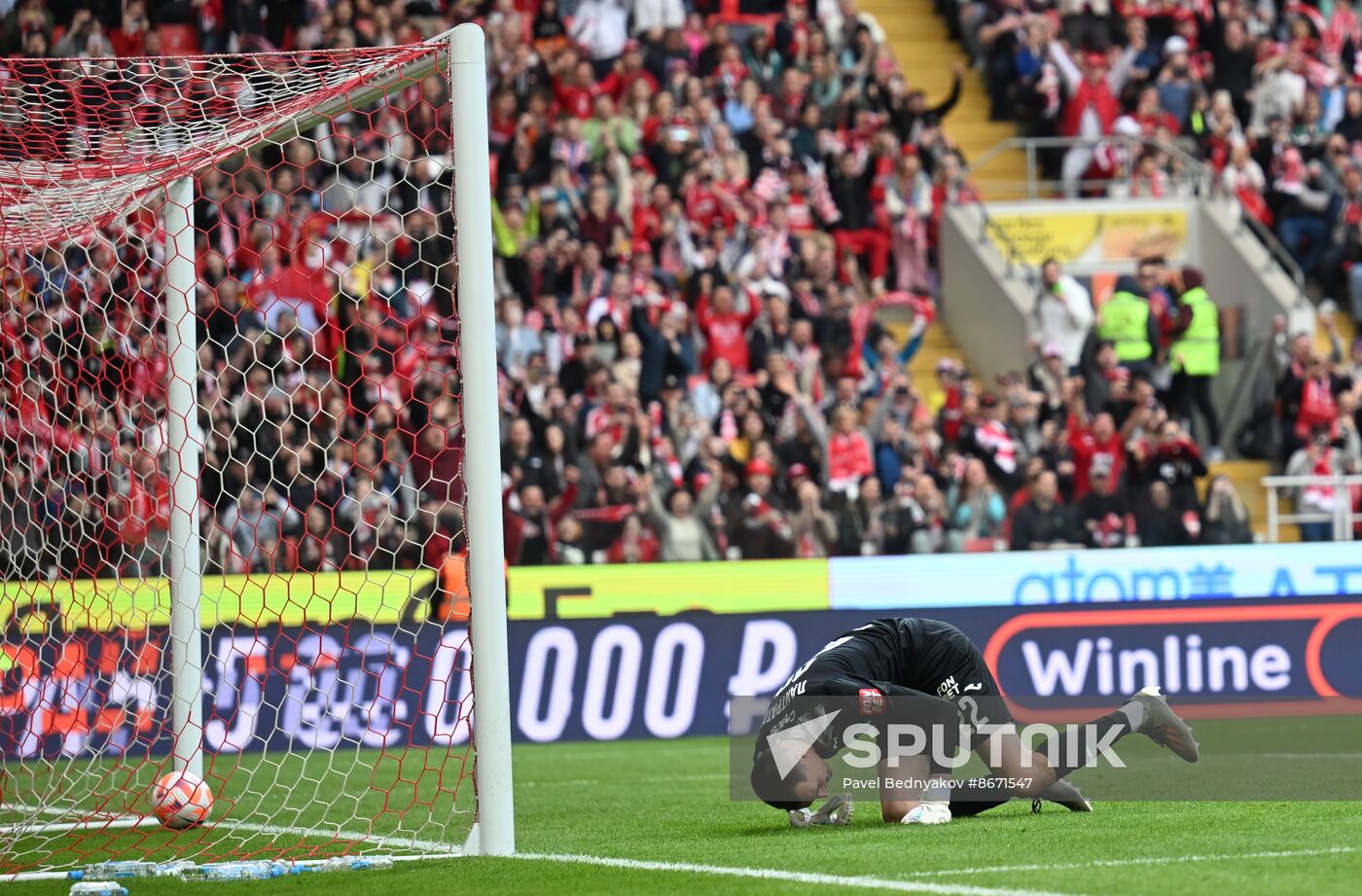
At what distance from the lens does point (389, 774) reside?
11844 millimetres

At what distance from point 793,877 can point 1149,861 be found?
1.12m

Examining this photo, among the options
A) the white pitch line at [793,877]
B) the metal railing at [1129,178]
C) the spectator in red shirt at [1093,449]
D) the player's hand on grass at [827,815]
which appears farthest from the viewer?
the metal railing at [1129,178]

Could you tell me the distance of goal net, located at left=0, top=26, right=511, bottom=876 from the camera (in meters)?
8.11

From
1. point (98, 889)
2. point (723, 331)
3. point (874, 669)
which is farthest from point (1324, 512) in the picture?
point (98, 889)

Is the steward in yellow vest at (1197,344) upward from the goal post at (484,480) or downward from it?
upward

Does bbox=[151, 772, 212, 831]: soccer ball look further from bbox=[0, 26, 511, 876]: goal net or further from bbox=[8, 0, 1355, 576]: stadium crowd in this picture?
bbox=[8, 0, 1355, 576]: stadium crowd

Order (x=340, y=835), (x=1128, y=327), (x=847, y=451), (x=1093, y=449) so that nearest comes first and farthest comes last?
(x=340, y=835), (x=847, y=451), (x=1093, y=449), (x=1128, y=327)

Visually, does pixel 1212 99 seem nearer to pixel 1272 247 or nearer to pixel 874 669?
pixel 1272 247

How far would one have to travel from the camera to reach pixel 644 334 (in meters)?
18.2

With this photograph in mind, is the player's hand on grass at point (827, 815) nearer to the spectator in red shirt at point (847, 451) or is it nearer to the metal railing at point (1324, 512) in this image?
the spectator in red shirt at point (847, 451)

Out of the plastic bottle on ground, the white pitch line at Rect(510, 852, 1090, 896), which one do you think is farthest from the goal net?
the plastic bottle on ground

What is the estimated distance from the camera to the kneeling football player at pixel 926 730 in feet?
25.0

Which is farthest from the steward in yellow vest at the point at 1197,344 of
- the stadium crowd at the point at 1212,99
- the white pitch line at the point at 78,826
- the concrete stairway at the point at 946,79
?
the white pitch line at the point at 78,826

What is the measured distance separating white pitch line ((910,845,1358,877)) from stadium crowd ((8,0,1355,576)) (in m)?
7.86
